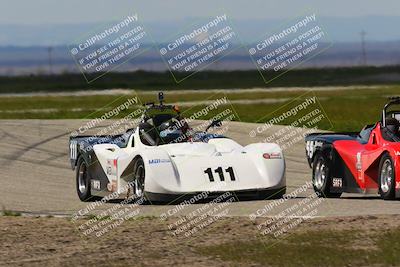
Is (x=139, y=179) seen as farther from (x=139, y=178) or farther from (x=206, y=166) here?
(x=206, y=166)

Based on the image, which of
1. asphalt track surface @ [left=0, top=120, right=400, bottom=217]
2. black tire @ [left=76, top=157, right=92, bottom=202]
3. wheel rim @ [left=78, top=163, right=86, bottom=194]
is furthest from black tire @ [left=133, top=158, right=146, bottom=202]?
wheel rim @ [left=78, top=163, right=86, bottom=194]

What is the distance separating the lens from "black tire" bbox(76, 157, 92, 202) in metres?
21.7

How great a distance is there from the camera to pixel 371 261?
12.6 meters

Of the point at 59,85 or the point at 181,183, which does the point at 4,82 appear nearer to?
the point at 59,85

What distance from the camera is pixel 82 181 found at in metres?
22.0

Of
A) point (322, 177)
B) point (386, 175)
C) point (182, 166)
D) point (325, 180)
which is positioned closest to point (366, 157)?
point (386, 175)

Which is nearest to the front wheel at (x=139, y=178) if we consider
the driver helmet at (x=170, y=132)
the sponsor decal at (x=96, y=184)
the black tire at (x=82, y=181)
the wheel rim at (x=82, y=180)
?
the driver helmet at (x=170, y=132)

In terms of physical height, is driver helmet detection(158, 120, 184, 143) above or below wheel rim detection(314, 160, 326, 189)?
above

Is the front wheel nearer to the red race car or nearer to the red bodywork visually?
the red race car

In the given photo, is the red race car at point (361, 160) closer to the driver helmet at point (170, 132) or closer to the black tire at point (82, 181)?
the driver helmet at point (170, 132)

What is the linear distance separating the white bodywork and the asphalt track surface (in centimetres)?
33

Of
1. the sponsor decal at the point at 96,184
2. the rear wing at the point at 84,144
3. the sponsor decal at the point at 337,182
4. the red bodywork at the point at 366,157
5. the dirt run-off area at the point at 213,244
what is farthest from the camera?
the rear wing at the point at 84,144

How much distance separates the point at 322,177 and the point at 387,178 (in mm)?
2002

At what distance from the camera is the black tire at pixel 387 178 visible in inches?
724
